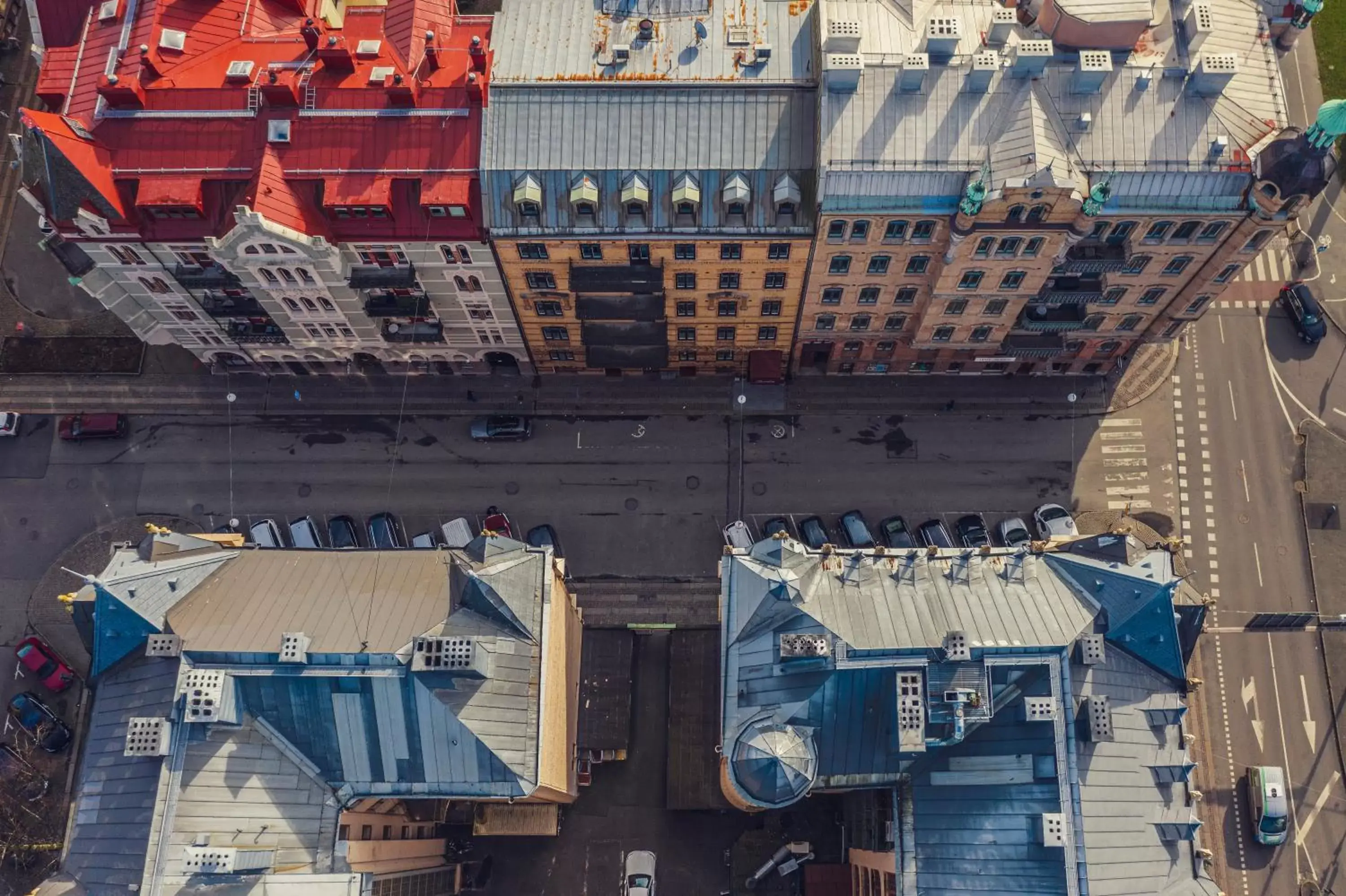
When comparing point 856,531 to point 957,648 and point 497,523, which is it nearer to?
point 957,648

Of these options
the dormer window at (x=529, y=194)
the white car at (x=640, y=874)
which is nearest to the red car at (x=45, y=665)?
the white car at (x=640, y=874)

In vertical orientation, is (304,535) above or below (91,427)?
below

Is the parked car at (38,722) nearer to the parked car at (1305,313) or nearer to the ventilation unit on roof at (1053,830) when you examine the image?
the ventilation unit on roof at (1053,830)

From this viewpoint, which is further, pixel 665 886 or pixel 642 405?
pixel 642 405

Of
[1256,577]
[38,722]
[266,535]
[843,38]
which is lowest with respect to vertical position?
[38,722]

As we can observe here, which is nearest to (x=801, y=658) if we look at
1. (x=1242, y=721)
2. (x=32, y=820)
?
(x=1242, y=721)

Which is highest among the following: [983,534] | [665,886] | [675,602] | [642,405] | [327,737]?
[642,405]

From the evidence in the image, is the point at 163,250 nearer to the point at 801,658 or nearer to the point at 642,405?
the point at 642,405

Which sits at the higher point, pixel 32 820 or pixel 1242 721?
pixel 1242 721

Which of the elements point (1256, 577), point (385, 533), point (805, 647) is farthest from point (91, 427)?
point (1256, 577)
